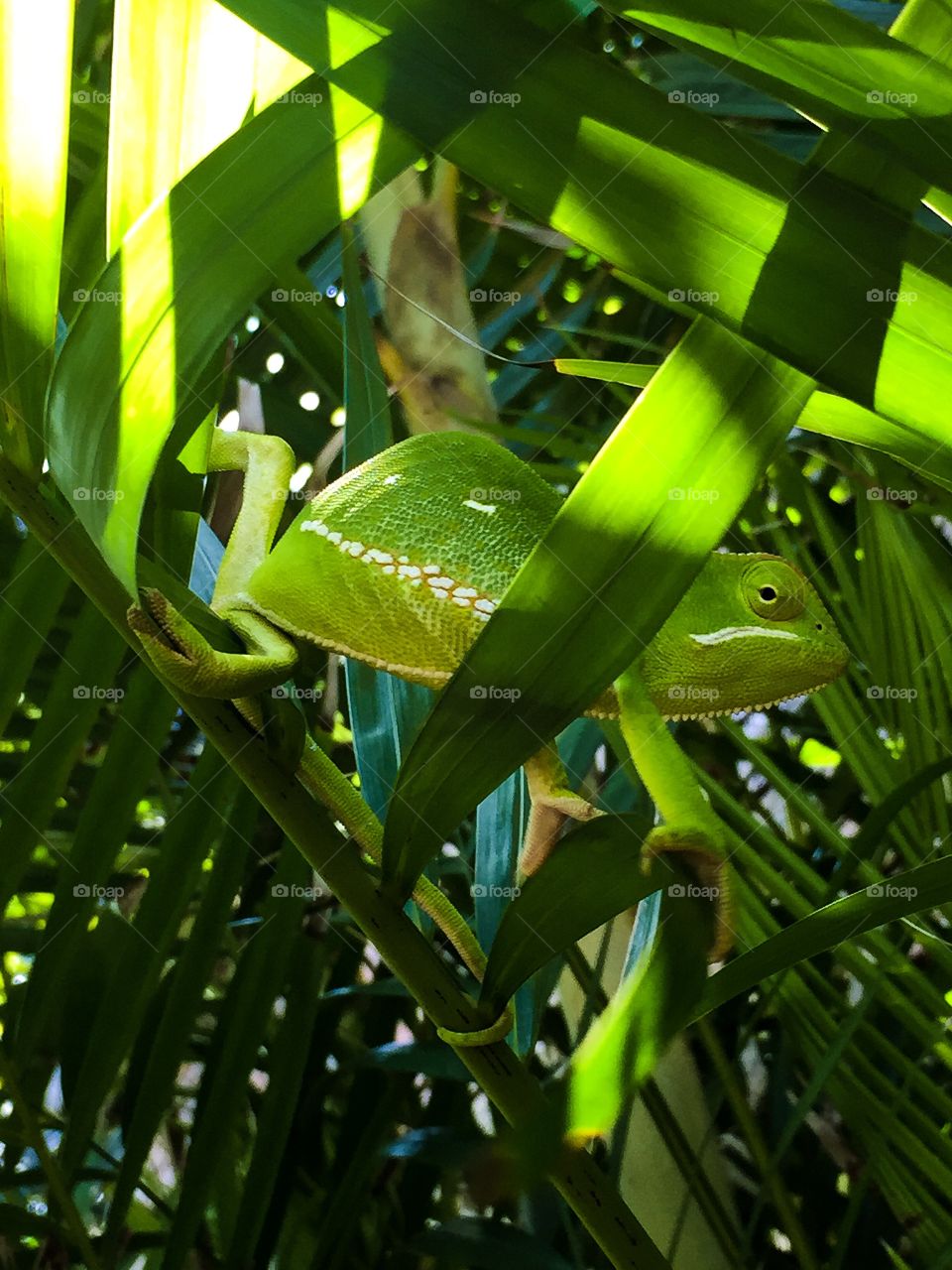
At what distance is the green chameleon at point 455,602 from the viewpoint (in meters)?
0.49

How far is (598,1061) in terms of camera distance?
35cm

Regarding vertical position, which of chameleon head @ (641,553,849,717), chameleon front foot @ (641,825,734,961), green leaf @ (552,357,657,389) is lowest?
chameleon front foot @ (641,825,734,961)

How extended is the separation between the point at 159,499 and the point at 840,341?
0.33 metres

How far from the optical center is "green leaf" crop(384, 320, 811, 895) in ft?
1.18

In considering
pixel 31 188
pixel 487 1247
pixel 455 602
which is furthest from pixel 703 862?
pixel 487 1247

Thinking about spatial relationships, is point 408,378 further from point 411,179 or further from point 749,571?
point 749,571

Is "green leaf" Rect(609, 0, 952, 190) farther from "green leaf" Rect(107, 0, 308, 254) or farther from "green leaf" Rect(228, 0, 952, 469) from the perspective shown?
"green leaf" Rect(107, 0, 308, 254)

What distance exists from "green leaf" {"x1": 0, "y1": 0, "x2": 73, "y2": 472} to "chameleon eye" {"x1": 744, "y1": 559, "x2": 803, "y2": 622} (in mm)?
336

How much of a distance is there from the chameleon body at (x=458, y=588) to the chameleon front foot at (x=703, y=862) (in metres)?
0.10

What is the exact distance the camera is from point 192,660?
1.35 feet

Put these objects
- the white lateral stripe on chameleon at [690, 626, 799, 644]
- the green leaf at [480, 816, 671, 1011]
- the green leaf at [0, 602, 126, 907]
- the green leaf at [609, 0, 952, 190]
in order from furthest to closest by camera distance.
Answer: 1. the green leaf at [0, 602, 126, 907]
2. the white lateral stripe on chameleon at [690, 626, 799, 644]
3. the green leaf at [480, 816, 671, 1011]
4. the green leaf at [609, 0, 952, 190]

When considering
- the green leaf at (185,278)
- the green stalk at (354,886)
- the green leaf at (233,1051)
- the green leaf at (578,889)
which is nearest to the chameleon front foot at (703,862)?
A: the green leaf at (578,889)

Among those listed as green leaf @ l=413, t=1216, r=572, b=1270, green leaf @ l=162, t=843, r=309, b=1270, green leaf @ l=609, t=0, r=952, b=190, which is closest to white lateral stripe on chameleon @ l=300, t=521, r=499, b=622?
green leaf @ l=609, t=0, r=952, b=190

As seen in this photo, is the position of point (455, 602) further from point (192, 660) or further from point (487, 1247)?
point (487, 1247)
